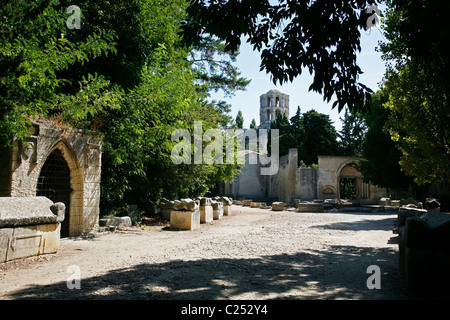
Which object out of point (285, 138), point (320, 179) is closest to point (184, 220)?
point (320, 179)

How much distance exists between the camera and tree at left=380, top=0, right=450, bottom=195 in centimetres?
472

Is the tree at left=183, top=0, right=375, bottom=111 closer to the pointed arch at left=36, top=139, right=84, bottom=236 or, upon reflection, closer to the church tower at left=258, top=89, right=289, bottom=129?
the pointed arch at left=36, top=139, right=84, bottom=236

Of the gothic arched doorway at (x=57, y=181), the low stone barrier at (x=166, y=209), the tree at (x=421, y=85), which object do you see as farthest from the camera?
the low stone barrier at (x=166, y=209)

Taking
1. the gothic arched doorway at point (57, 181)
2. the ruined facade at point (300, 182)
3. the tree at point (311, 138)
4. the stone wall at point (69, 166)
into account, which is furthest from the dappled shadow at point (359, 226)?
the tree at point (311, 138)

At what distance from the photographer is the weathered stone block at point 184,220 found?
981 centimetres

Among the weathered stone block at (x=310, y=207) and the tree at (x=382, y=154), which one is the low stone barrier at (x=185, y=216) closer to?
the weathered stone block at (x=310, y=207)

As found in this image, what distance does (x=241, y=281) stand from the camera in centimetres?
402

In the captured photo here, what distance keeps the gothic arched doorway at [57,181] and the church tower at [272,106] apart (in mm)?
50515

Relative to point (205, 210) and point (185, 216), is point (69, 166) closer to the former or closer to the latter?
point (185, 216)

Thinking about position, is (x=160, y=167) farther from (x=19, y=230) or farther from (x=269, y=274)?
(x=269, y=274)

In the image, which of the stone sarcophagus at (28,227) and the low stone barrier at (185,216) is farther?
the low stone barrier at (185,216)

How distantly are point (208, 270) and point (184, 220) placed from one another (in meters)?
5.39

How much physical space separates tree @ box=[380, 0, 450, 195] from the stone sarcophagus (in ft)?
22.4
